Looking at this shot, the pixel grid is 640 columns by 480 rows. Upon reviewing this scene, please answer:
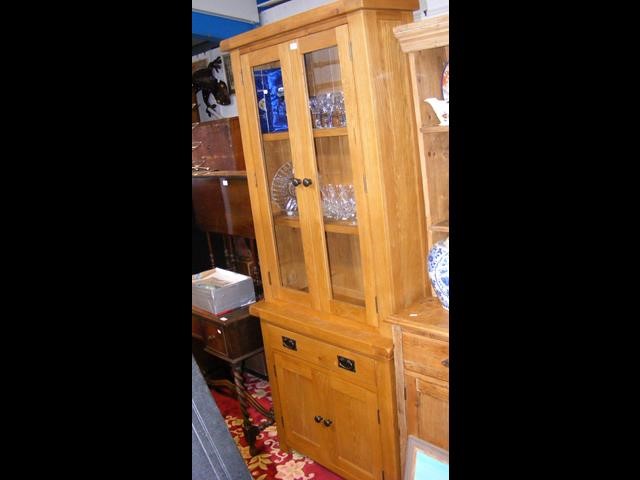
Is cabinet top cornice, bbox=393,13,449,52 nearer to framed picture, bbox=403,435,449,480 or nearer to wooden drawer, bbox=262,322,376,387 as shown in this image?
wooden drawer, bbox=262,322,376,387

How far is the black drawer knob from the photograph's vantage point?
1.94m

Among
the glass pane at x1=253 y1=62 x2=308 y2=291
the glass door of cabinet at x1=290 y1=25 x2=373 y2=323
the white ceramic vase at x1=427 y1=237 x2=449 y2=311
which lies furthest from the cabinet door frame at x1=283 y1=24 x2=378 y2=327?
the white ceramic vase at x1=427 y1=237 x2=449 y2=311

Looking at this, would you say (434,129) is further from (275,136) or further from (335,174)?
(275,136)

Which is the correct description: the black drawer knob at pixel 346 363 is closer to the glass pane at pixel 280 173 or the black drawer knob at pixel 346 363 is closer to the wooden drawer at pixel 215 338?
the glass pane at pixel 280 173

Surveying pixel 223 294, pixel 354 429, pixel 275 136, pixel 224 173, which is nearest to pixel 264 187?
pixel 275 136

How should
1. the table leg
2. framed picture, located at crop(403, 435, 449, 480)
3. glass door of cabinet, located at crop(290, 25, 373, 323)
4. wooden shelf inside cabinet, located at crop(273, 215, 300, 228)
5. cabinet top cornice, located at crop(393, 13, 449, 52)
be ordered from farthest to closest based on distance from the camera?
the table leg < wooden shelf inside cabinet, located at crop(273, 215, 300, 228) < glass door of cabinet, located at crop(290, 25, 373, 323) < framed picture, located at crop(403, 435, 449, 480) < cabinet top cornice, located at crop(393, 13, 449, 52)

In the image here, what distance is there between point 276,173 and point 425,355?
97 cm

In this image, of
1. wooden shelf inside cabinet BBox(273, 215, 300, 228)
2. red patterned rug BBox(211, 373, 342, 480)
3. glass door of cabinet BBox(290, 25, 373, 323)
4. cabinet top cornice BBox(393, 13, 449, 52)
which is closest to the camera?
cabinet top cornice BBox(393, 13, 449, 52)

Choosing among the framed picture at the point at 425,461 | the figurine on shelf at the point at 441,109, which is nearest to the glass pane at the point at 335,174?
the figurine on shelf at the point at 441,109

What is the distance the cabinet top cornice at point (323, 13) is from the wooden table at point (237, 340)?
1320 millimetres

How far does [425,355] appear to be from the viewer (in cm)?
169
